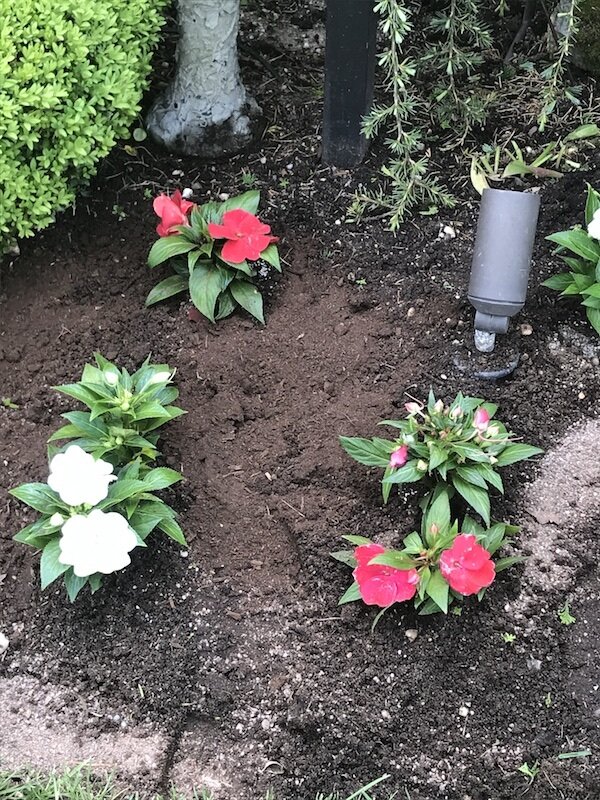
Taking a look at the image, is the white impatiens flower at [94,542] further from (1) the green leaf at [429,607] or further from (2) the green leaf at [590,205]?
(2) the green leaf at [590,205]

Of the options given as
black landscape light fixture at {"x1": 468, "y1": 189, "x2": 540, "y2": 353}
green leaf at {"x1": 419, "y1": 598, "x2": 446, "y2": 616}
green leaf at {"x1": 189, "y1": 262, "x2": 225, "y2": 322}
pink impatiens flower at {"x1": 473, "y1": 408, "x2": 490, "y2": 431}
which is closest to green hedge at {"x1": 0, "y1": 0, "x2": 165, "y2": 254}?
green leaf at {"x1": 189, "y1": 262, "x2": 225, "y2": 322}

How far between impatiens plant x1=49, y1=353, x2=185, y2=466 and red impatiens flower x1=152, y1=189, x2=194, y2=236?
0.58 metres

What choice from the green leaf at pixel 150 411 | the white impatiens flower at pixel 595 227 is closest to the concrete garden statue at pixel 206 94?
the green leaf at pixel 150 411

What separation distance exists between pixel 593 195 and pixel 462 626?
1.58 m

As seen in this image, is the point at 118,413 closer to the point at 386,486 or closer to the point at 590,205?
the point at 386,486

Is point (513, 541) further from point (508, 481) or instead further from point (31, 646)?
point (31, 646)

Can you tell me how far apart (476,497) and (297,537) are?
1.92ft

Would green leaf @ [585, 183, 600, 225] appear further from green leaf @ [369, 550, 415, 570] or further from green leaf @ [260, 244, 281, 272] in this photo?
green leaf @ [369, 550, 415, 570]

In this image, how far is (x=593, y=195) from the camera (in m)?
2.93

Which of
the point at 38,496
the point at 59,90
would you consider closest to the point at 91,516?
the point at 38,496

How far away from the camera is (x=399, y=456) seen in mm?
2504

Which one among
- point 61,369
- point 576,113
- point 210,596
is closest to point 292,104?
point 576,113

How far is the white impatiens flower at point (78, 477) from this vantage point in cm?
226

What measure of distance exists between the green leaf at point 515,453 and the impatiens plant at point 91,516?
1016mm
